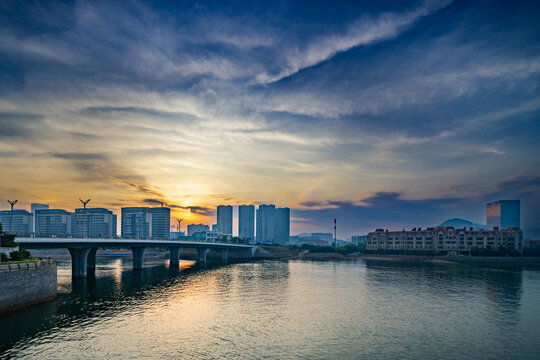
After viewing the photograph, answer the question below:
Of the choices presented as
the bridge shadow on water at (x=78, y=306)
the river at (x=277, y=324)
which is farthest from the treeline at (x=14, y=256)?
the river at (x=277, y=324)

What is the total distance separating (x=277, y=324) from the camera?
159 feet

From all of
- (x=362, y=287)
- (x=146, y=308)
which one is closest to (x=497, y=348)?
(x=362, y=287)

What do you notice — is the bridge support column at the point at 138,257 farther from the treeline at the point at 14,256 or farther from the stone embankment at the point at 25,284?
the treeline at the point at 14,256

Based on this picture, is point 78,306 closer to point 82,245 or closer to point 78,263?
point 82,245

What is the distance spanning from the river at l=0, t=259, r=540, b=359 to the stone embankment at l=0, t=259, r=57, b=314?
2125 mm

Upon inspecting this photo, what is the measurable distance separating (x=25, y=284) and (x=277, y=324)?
40224mm

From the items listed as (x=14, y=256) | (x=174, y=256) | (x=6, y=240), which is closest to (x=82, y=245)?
(x=6, y=240)

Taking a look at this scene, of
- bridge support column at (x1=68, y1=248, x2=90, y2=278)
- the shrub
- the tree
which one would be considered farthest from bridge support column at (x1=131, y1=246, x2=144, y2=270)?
the shrub

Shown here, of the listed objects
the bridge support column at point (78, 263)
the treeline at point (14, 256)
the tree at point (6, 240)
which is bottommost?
the bridge support column at point (78, 263)

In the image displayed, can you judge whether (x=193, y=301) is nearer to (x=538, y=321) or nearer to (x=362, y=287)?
(x=362, y=287)

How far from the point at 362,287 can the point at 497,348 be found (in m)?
44.7

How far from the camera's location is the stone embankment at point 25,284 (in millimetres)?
49719

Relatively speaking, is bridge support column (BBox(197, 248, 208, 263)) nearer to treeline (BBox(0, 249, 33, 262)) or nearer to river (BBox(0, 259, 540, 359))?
river (BBox(0, 259, 540, 359))

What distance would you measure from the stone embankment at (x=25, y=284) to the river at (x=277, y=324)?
2125mm
